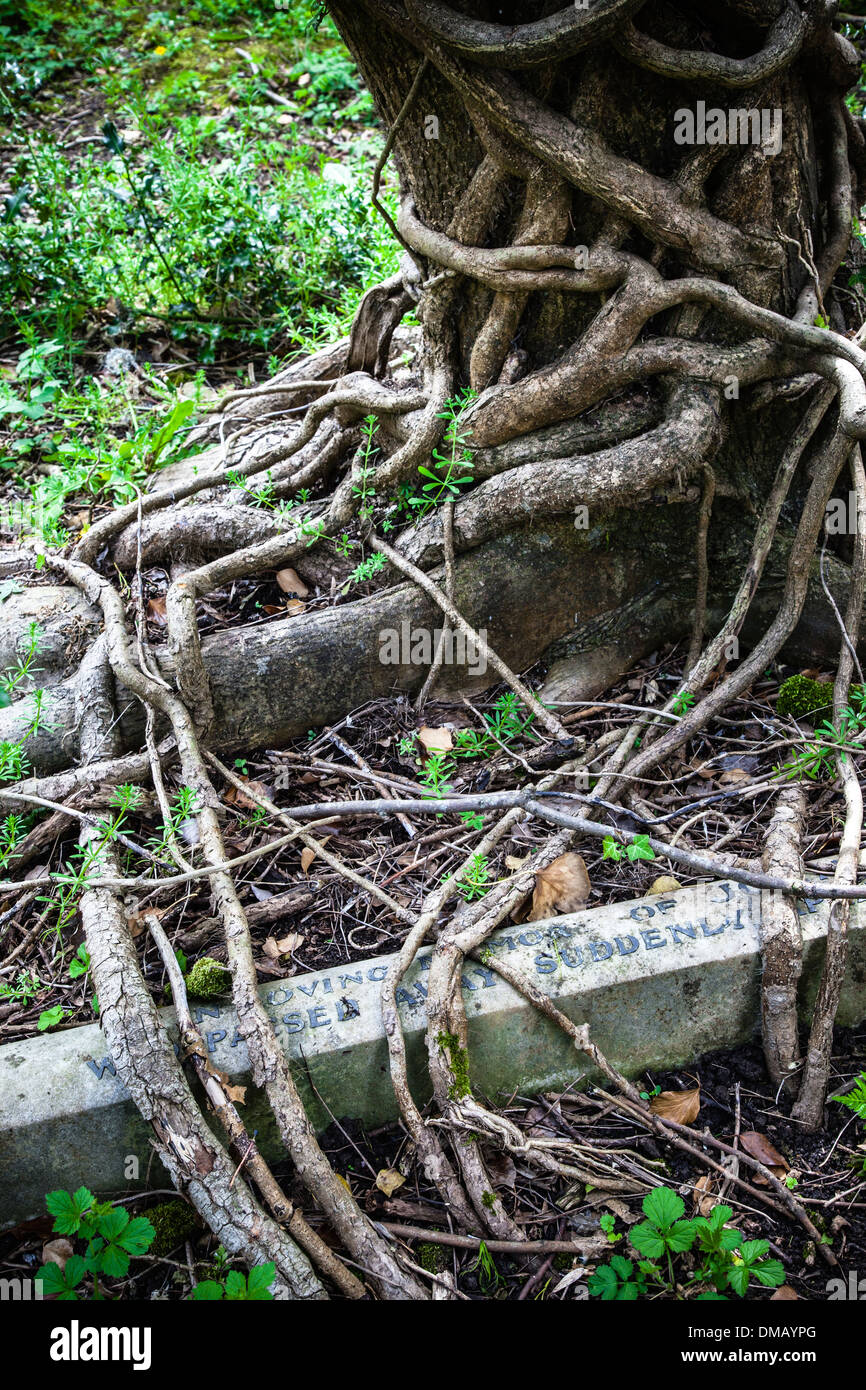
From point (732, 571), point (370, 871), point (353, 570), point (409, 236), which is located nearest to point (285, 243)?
point (409, 236)

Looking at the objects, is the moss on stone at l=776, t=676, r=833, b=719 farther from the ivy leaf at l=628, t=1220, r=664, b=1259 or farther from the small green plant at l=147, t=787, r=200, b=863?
the small green plant at l=147, t=787, r=200, b=863

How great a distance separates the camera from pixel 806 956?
92.4 inches

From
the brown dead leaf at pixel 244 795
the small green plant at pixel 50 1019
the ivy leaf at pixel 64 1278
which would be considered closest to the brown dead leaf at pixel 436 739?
the brown dead leaf at pixel 244 795

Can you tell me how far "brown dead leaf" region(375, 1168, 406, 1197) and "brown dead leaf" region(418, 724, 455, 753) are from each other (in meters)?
1.17

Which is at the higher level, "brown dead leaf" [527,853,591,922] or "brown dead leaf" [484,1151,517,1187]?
"brown dead leaf" [527,853,591,922]

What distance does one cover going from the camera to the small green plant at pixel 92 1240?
6.10 ft

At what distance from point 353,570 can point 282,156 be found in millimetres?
4361

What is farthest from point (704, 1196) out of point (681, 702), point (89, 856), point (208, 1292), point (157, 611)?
point (157, 611)

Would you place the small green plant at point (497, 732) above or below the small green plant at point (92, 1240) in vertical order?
above

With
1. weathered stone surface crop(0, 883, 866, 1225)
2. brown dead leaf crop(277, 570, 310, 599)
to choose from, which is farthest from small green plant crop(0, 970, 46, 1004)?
brown dead leaf crop(277, 570, 310, 599)

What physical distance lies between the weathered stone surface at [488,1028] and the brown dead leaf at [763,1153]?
0.24 meters

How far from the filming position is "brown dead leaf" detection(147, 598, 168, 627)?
3197 millimetres

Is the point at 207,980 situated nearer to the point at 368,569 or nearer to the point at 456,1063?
the point at 456,1063

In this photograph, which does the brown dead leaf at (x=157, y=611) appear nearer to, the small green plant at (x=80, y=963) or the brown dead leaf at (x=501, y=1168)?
the small green plant at (x=80, y=963)
